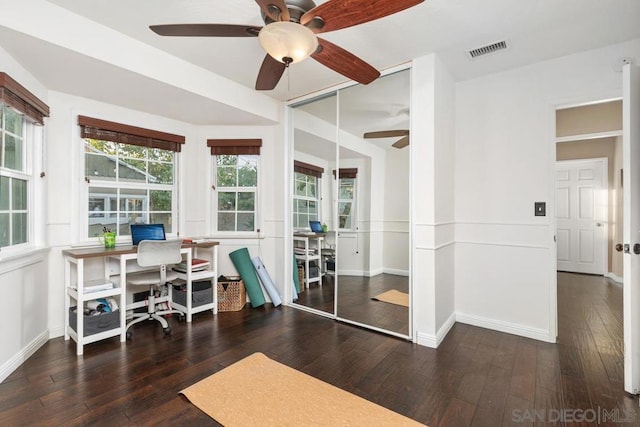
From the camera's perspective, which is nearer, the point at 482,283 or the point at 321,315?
the point at 482,283

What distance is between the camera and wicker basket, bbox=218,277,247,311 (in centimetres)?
341

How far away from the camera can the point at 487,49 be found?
8.13 ft

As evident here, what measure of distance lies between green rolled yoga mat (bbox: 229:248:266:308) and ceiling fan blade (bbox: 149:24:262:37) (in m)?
2.42

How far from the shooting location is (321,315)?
10.9 feet

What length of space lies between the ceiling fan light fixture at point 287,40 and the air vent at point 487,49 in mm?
1644

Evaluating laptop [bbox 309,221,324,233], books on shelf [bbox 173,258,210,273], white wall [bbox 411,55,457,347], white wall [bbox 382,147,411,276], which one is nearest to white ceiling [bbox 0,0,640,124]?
white wall [bbox 411,55,457,347]

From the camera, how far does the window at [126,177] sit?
300 cm

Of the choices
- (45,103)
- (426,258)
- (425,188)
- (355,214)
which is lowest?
(426,258)

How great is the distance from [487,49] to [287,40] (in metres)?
1.87

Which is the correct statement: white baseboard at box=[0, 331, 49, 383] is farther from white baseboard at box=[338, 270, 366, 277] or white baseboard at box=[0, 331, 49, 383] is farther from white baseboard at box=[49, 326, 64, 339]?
white baseboard at box=[338, 270, 366, 277]

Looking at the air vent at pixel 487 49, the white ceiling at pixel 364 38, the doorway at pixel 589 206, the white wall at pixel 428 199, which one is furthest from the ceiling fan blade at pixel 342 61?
the doorway at pixel 589 206

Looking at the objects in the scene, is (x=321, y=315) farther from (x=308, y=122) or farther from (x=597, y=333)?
(x=597, y=333)

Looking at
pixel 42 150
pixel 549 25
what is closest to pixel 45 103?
pixel 42 150

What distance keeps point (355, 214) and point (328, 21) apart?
195 centimetres
